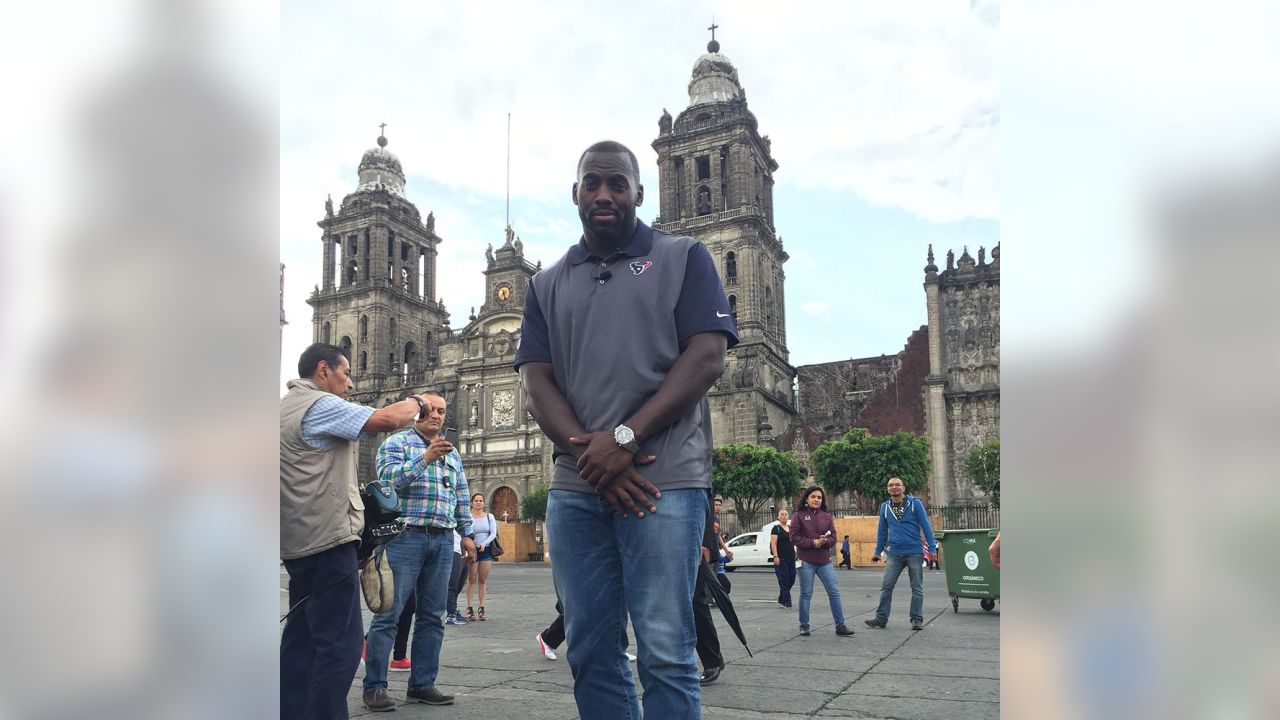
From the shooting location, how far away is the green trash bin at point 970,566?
10836 millimetres

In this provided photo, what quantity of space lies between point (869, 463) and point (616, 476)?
123 feet

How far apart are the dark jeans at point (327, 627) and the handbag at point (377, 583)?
573 mm

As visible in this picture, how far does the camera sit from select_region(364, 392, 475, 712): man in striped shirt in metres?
5.23

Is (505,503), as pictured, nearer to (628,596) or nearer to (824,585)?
(824,585)

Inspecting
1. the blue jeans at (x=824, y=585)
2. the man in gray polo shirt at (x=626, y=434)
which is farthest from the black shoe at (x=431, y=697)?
the blue jeans at (x=824, y=585)

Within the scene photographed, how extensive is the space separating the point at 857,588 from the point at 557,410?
15.5m

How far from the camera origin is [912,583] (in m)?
9.67

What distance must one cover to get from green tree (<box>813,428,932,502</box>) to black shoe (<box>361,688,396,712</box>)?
113 feet

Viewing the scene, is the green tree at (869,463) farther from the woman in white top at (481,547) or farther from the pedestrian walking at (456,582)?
the pedestrian walking at (456,582)

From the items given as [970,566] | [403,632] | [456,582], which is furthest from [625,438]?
[970,566]

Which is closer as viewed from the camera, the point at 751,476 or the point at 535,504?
the point at 751,476

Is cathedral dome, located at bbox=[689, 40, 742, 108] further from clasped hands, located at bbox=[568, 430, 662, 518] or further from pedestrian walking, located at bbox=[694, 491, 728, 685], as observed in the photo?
clasped hands, located at bbox=[568, 430, 662, 518]
